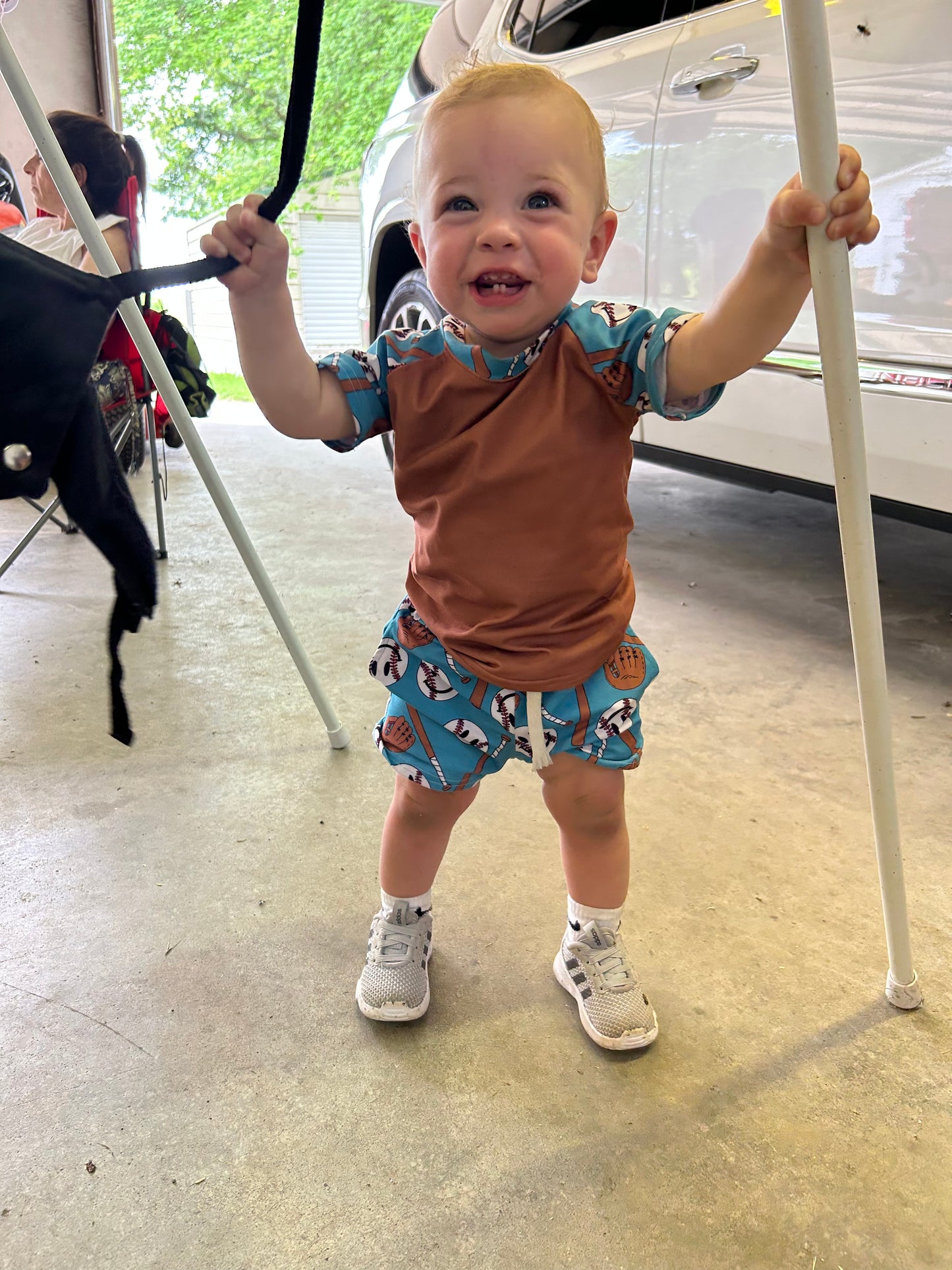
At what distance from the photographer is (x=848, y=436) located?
81 cm

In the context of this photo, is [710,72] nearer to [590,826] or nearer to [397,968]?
[590,826]

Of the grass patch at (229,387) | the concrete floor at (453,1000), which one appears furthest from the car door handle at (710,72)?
the grass patch at (229,387)

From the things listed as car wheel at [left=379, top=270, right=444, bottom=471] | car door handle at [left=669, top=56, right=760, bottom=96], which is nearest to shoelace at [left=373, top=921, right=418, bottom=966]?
car door handle at [left=669, top=56, right=760, bottom=96]

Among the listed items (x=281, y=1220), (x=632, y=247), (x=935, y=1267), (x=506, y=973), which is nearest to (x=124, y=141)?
(x=632, y=247)

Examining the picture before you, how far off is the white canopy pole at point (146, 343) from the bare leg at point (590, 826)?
1.95ft

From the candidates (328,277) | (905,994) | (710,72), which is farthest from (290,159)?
(328,277)

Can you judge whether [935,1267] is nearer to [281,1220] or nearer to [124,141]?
[281,1220]

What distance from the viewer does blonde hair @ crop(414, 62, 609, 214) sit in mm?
850

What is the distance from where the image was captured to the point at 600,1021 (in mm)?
1029

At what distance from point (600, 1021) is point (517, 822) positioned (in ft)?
A: 1.44

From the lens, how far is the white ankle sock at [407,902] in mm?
1141

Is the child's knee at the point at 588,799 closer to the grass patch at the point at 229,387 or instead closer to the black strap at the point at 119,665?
Answer: the black strap at the point at 119,665

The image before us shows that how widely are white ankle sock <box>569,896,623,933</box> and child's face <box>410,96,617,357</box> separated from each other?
0.64 meters

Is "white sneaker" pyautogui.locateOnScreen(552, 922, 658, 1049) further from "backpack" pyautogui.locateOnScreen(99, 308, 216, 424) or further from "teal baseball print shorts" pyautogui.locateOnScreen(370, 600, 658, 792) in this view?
"backpack" pyautogui.locateOnScreen(99, 308, 216, 424)
